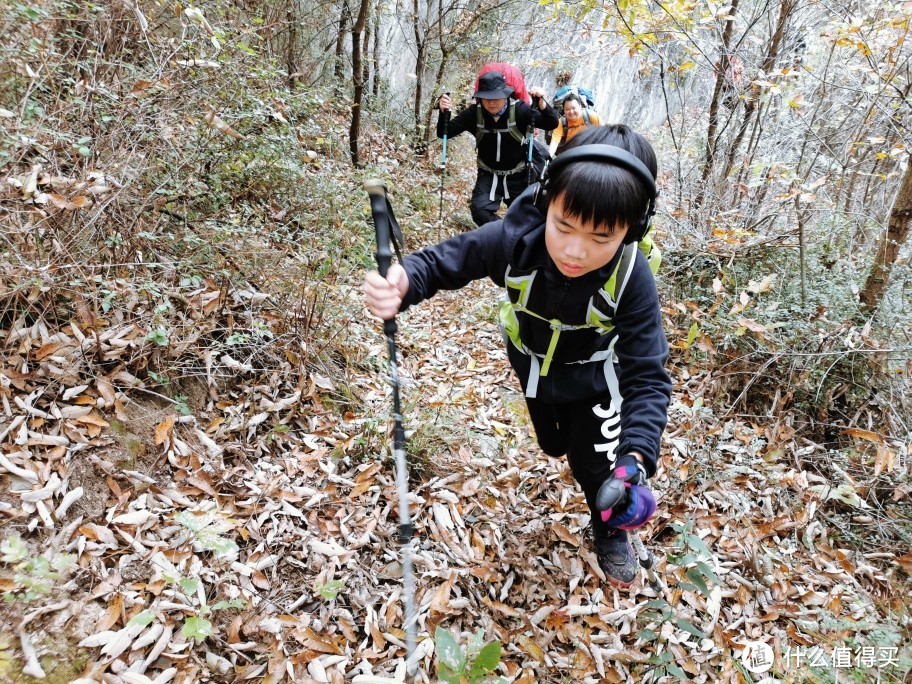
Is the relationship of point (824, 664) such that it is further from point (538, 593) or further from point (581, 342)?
point (581, 342)

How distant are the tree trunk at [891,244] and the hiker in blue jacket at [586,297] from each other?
2927mm

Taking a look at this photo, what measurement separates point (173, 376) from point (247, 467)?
2.41 feet

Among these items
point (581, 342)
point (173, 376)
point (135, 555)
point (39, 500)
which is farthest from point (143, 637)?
point (581, 342)

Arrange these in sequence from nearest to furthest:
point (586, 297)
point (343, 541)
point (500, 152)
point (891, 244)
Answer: point (586, 297) → point (343, 541) → point (891, 244) → point (500, 152)

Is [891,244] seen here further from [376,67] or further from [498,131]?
[376,67]

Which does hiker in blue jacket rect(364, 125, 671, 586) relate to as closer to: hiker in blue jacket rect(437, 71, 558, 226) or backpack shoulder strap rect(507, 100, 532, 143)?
hiker in blue jacket rect(437, 71, 558, 226)

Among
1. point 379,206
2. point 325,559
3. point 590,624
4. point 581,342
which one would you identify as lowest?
point 590,624

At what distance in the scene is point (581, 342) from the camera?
266 centimetres

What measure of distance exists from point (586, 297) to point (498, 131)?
16.7 feet

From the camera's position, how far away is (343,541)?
9.44ft

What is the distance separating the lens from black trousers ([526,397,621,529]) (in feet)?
8.89

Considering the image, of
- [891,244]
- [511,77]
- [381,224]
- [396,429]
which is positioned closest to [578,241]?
[381,224]

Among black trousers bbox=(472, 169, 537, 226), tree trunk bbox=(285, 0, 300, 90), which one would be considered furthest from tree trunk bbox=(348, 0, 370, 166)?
black trousers bbox=(472, 169, 537, 226)

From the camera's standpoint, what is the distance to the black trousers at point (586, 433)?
107 inches
